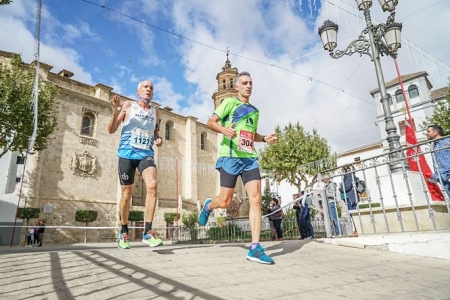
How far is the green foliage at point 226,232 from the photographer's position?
426 inches

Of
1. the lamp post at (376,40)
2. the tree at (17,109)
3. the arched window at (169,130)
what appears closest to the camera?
the lamp post at (376,40)

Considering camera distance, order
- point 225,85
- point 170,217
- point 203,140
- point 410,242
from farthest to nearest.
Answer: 1. point 225,85
2. point 203,140
3. point 170,217
4. point 410,242

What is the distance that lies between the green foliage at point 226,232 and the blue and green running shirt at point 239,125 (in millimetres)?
7755

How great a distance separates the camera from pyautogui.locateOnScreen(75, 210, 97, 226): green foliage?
19.6 metres

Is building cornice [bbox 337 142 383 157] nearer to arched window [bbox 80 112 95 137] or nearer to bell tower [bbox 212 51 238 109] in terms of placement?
bell tower [bbox 212 51 238 109]

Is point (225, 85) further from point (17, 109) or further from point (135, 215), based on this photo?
point (17, 109)

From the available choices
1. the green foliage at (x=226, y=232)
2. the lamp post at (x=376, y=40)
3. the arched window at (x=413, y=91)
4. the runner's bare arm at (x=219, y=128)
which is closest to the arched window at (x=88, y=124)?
the green foliage at (x=226, y=232)

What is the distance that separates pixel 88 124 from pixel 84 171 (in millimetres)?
4339

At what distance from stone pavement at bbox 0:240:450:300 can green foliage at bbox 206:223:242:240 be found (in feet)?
24.4

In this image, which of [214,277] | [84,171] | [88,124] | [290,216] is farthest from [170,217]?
[214,277]

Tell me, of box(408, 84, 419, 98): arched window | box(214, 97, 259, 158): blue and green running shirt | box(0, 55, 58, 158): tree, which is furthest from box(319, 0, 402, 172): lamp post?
box(408, 84, 419, 98): arched window

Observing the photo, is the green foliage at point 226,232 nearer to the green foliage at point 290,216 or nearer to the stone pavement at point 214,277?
the green foliage at point 290,216

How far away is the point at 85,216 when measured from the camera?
65.1 feet

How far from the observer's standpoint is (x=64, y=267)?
2602mm
